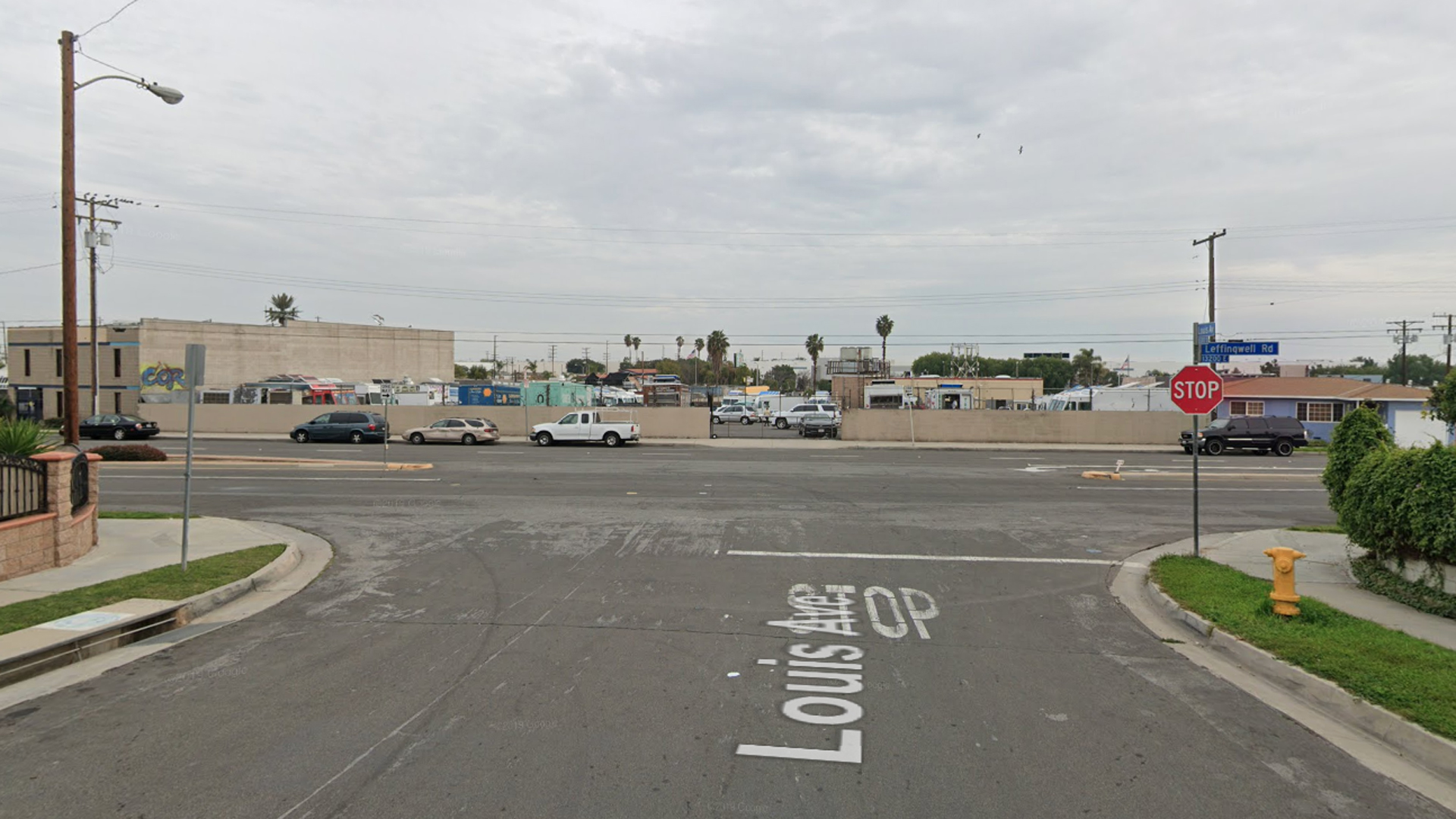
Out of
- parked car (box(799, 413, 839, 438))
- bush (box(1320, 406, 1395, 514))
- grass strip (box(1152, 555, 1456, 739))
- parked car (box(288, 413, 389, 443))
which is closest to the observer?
grass strip (box(1152, 555, 1456, 739))

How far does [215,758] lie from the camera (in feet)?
16.4

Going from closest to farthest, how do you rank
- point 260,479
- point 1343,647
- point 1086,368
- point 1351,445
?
point 1343,647
point 1351,445
point 260,479
point 1086,368

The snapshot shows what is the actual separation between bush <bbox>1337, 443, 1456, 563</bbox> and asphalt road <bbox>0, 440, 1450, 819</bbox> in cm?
301

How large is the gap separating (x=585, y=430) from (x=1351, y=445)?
3056 centimetres

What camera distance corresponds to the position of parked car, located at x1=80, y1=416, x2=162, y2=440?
4012 centimetres

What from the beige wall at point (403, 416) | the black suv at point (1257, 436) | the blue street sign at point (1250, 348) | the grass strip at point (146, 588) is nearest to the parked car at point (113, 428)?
the beige wall at point (403, 416)

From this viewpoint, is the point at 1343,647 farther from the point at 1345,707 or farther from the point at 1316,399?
the point at 1316,399

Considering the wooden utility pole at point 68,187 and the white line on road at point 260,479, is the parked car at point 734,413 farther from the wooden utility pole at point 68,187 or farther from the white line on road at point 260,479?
the wooden utility pole at point 68,187

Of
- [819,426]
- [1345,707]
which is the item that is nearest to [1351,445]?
[1345,707]

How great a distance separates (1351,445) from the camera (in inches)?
443

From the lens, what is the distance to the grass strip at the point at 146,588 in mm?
7969

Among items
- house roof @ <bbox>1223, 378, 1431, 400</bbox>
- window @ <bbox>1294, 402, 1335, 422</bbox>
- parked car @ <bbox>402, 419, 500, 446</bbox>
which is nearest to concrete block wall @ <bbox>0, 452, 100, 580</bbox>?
parked car @ <bbox>402, 419, 500, 446</bbox>

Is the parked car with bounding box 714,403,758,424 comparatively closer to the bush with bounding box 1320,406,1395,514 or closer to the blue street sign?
the blue street sign

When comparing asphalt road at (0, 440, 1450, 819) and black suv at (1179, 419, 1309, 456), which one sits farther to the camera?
black suv at (1179, 419, 1309, 456)
